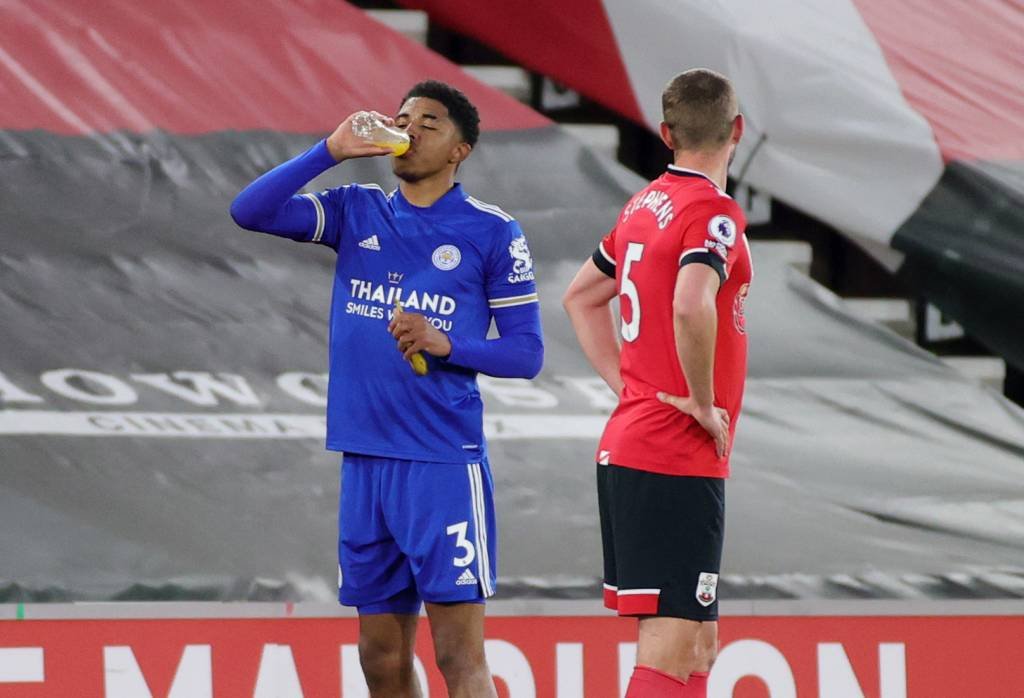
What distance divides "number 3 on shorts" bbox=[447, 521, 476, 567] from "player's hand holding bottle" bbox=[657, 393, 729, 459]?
52cm

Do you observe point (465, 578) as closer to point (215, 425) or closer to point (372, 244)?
point (372, 244)

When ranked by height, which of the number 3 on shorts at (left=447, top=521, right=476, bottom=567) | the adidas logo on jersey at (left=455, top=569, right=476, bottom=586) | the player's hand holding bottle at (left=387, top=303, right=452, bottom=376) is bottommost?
the adidas logo on jersey at (left=455, top=569, right=476, bottom=586)

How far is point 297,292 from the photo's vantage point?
4.13 m

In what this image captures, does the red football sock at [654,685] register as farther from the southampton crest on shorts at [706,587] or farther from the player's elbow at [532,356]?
the player's elbow at [532,356]

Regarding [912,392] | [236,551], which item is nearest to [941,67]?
[912,392]

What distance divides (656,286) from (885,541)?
5.58ft

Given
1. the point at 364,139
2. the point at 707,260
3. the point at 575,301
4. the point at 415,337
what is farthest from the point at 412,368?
the point at 707,260

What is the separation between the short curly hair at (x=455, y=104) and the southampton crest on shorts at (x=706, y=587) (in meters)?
1.07

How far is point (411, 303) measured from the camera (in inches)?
118

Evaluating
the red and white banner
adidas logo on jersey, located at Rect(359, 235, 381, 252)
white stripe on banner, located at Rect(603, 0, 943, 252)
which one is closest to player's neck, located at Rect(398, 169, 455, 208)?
adidas logo on jersey, located at Rect(359, 235, 381, 252)

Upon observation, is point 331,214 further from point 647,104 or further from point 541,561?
point 647,104

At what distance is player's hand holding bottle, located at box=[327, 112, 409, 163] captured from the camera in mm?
2896

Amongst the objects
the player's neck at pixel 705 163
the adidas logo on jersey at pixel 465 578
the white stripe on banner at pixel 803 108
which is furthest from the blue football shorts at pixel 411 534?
the white stripe on banner at pixel 803 108

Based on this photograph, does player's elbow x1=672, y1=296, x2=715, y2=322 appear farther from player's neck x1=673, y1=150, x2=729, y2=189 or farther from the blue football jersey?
the blue football jersey
